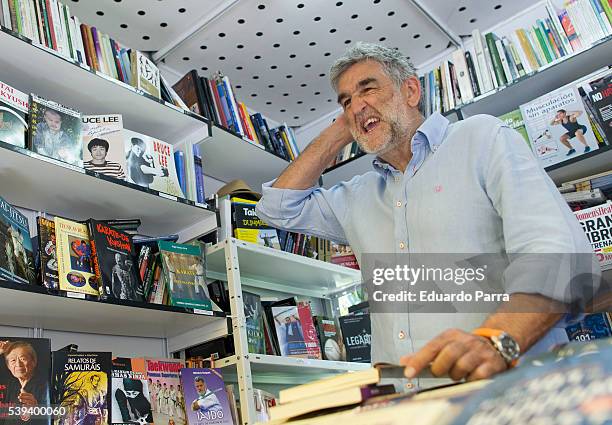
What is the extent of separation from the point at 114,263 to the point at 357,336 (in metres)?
1.24

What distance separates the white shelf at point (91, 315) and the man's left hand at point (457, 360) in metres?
1.31

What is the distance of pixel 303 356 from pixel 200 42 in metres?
1.59

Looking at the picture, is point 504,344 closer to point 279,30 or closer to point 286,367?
point 286,367

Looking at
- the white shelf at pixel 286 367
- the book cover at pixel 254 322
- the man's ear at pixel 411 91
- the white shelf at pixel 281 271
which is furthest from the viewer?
the white shelf at pixel 281 271

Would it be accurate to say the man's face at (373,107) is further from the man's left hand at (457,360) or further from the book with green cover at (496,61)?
the book with green cover at (496,61)

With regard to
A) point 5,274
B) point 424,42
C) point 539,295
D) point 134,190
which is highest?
point 424,42

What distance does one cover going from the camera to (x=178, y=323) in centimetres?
235

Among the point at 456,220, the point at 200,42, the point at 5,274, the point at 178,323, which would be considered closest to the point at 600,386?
the point at 456,220

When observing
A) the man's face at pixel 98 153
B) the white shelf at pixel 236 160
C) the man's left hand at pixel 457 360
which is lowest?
the man's left hand at pixel 457 360

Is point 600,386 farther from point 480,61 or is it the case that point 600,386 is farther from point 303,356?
point 480,61

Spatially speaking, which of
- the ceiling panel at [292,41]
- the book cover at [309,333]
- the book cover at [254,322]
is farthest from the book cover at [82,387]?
the ceiling panel at [292,41]

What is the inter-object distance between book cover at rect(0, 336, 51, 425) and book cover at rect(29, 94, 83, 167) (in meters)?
0.61

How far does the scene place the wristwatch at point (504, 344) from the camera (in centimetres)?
76

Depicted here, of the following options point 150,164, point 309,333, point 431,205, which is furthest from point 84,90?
point 431,205
